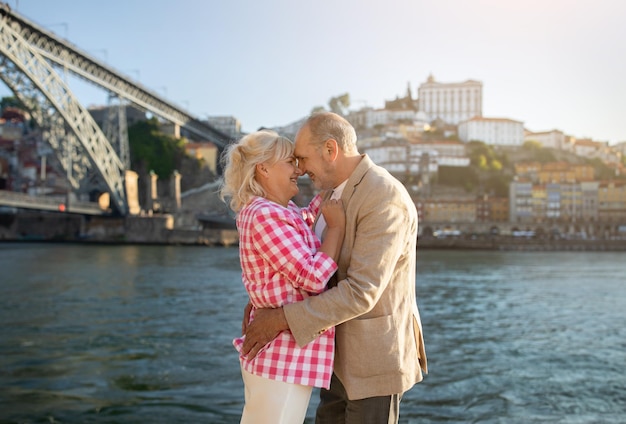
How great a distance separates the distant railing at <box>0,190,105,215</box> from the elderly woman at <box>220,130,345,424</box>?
24.7m

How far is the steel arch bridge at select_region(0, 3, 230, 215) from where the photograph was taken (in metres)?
20.3

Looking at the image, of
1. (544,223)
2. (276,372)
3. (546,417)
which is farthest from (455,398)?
(544,223)

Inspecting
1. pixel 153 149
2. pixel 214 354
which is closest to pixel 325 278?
pixel 214 354

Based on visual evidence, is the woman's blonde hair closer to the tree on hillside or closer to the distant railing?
the distant railing

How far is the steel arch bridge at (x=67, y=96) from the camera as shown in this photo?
66.7 ft

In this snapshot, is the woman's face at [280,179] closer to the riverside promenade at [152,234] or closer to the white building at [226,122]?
the riverside promenade at [152,234]

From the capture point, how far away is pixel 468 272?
17734 mm

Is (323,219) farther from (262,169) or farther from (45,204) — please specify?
(45,204)

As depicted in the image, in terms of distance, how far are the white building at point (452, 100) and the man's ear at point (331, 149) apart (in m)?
69.5

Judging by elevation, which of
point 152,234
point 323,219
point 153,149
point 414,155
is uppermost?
point 414,155

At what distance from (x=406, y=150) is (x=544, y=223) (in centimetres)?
1444

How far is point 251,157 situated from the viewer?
1481 mm

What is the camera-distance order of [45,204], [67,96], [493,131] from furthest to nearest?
[493,131] → [45,204] → [67,96]

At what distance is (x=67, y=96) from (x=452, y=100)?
174ft
